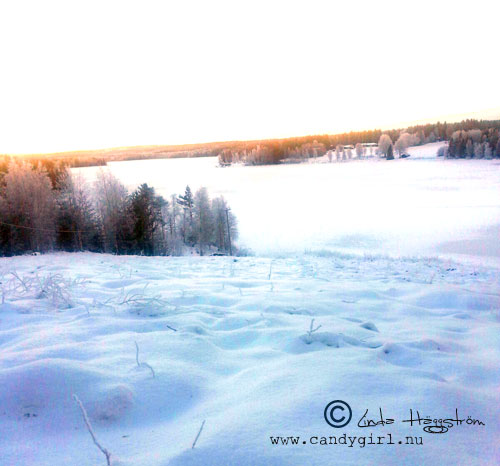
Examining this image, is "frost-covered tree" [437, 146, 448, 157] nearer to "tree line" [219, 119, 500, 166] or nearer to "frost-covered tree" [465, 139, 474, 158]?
"tree line" [219, 119, 500, 166]

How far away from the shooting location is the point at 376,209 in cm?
4400

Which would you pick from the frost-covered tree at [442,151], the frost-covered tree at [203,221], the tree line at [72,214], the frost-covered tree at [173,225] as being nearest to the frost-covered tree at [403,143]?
the frost-covered tree at [442,151]

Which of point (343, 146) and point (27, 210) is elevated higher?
point (343, 146)

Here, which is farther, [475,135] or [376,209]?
[475,135]

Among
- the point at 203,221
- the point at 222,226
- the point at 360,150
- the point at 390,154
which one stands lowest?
the point at 222,226

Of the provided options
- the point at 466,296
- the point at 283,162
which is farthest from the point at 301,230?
the point at 283,162

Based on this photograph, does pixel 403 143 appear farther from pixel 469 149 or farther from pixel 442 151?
pixel 469 149

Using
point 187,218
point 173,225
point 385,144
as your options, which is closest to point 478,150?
point 385,144

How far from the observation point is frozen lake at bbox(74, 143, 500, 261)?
94.9ft

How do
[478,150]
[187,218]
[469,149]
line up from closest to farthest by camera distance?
[187,218] → [478,150] → [469,149]

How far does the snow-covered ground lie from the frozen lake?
21.8 m

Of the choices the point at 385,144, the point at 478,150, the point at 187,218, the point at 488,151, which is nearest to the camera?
the point at 187,218

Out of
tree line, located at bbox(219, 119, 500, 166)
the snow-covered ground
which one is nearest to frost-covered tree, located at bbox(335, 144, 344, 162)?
tree line, located at bbox(219, 119, 500, 166)

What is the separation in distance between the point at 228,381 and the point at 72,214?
1249 inches
